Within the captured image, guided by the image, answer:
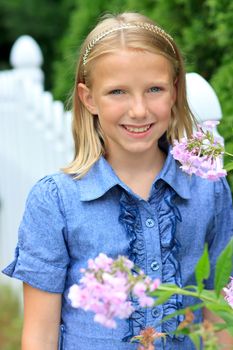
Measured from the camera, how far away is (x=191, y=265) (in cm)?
210

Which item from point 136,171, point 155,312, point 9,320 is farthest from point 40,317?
point 9,320

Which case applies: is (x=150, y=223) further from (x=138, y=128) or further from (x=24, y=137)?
(x=24, y=137)

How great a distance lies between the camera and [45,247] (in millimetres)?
2010

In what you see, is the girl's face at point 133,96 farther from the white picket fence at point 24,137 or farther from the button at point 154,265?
the white picket fence at point 24,137

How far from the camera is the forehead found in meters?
1.94

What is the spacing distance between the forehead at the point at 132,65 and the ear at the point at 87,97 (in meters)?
0.11

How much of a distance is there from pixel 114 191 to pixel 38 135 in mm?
A: 2415

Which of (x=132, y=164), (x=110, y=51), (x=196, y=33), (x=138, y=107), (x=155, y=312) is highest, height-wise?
(x=196, y=33)

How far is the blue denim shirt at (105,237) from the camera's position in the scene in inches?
79.2

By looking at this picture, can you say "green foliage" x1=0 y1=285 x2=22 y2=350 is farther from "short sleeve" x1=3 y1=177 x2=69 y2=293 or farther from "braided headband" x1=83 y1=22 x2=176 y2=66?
"braided headband" x1=83 y1=22 x2=176 y2=66

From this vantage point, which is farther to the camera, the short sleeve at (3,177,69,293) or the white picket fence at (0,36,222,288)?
the white picket fence at (0,36,222,288)

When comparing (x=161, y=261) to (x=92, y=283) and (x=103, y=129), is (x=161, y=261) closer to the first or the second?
(x=103, y=129)

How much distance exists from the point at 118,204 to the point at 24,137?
2.91 meters

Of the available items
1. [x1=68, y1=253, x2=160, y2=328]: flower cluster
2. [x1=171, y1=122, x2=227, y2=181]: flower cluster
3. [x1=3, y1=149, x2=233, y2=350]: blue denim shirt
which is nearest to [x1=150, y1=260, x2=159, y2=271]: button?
[x1=3, y1=149, x2=233, y2=350]: blue denim shirt
